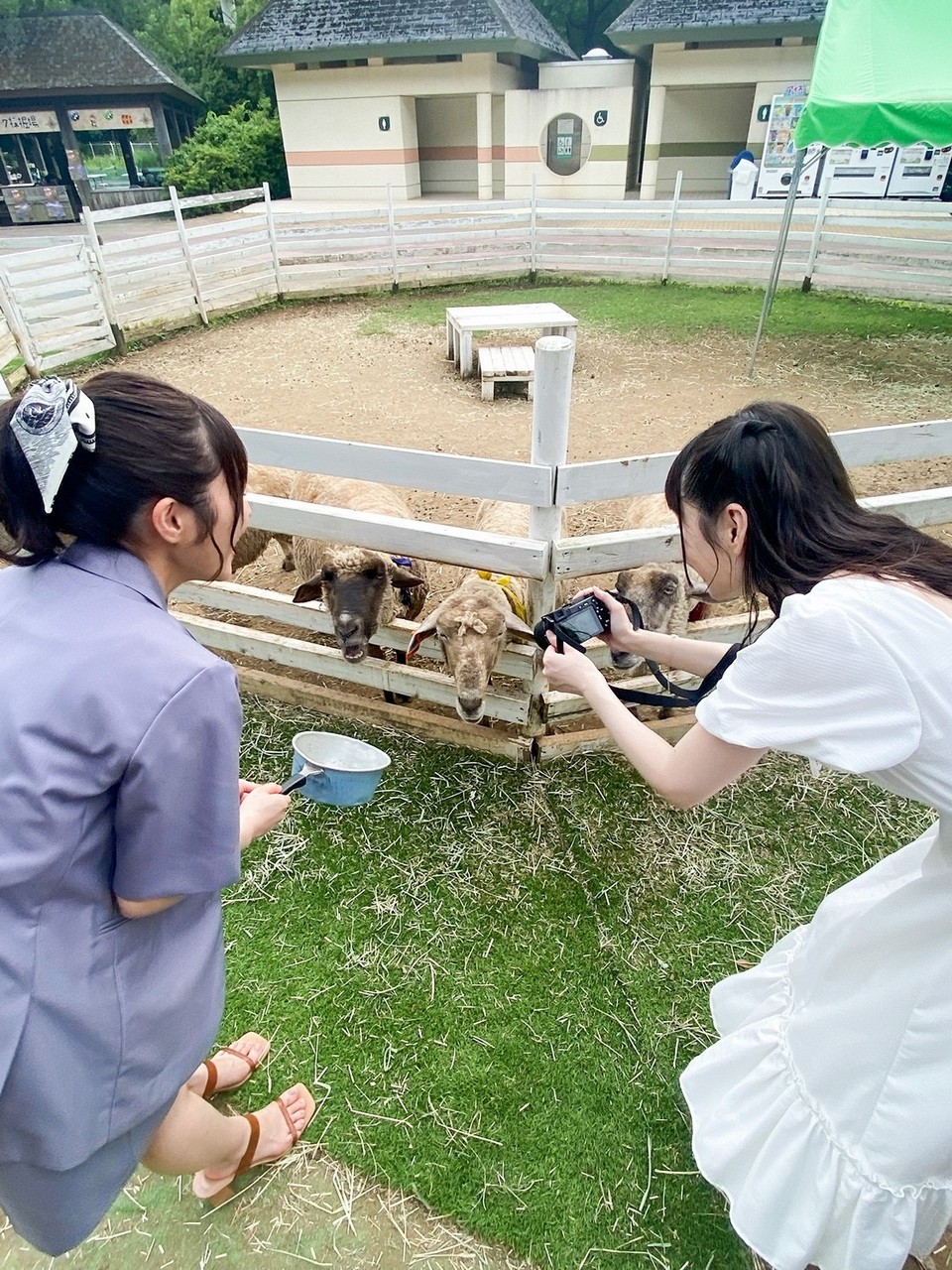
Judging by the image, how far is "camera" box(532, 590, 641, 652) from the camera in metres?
2.20

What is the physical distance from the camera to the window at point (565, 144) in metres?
23.6

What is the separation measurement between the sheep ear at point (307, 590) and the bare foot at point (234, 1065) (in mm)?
1883

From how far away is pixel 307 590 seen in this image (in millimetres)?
3531

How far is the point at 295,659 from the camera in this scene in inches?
145

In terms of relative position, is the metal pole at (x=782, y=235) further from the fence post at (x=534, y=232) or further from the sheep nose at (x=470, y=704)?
the sheep nose at (x=470, y=704)

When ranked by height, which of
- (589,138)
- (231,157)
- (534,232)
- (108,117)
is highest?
(108,117)

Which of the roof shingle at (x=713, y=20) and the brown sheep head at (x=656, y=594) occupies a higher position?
the roof shingle at (x=713, y=20)

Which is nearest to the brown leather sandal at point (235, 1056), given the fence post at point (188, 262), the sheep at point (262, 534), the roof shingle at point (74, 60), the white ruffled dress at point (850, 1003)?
the white ruffled dress at point (850, 1003)

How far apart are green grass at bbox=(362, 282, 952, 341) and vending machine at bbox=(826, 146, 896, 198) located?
8.79 m

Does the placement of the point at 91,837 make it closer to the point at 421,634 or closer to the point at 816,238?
the point at 421,634

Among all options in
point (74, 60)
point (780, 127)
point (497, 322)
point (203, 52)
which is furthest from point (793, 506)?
point (203, 52)

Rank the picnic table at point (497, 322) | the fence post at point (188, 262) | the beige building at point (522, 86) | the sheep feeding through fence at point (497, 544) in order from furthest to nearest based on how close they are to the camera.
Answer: the beige building at point (522, 86) → the fence post at point (188, 262) → the picnic table at point (497, 322) → the sheep feeding through fence at point (497, 544)

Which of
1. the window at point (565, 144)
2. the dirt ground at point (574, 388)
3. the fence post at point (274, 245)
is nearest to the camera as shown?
the dirt ground at point (574, 388)

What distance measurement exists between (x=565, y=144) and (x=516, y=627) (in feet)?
86.8
